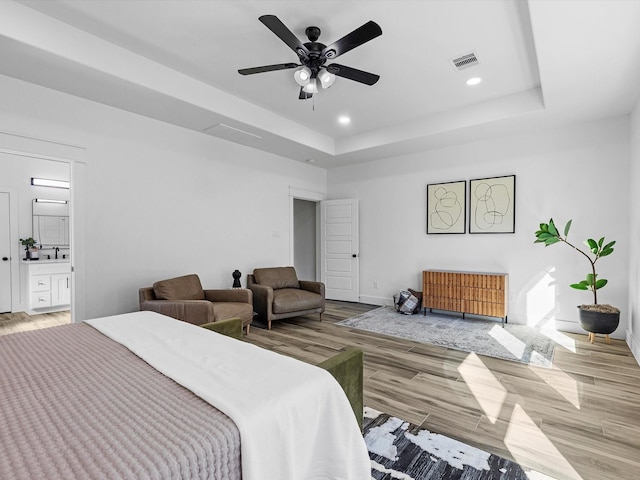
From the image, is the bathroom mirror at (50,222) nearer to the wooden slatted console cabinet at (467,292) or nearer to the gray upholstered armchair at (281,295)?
the gray upholstered armchair at (281,295)

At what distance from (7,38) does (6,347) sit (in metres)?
2.29

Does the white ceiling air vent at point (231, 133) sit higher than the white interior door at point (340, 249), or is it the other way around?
the white ceiling air vent at point (231, 133)

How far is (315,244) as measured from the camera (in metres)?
7.33

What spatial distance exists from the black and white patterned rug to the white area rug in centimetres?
173

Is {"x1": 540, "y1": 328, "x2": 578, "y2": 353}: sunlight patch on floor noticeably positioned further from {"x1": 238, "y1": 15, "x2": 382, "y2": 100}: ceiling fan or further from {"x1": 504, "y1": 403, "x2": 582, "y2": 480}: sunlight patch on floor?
{"x1": 238, "y1": 15, "x2": 382, "y2": 100}: ceiling fan

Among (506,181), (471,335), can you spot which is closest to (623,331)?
(471,335)

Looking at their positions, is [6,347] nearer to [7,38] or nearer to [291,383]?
[291,383]

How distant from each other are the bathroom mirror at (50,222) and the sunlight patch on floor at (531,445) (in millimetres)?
7179

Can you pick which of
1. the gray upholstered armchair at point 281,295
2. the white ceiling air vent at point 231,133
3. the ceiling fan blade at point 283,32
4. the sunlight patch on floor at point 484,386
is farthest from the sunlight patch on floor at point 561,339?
the white ceiling air vent at point 231,133

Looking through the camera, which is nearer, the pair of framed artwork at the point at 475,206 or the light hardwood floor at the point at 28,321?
the light hardwood floor at the point at 28,321

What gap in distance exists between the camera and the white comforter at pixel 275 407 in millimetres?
938

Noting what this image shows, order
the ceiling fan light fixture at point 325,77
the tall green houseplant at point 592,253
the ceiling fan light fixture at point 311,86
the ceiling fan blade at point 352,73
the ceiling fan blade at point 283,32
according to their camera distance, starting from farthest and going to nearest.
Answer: the tall green houseplant at point 592,253 < the ceiling fan light fixture at point 311,86 < the ceiling fan light fixture at point 325,77 < the ceiling fan blade at point 352,73 < the ceiling fan blade at point 283,32

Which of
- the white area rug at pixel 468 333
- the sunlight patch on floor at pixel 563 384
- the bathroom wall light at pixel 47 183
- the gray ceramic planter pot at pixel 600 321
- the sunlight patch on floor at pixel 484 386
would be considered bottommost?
the white area rug at pixel 468 333

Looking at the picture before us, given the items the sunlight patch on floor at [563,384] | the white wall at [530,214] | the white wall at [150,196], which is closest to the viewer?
the sunlight patch on floor at [563,384]
